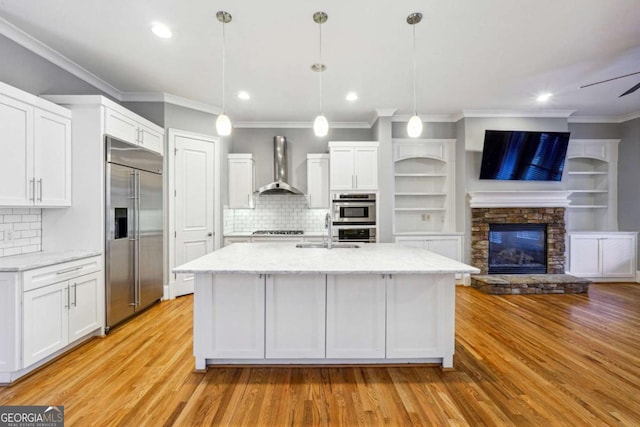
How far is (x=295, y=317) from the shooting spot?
226 cm

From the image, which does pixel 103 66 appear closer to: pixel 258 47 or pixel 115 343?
pixel 258 47

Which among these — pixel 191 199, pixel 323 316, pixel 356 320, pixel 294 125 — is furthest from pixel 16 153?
pixel 294 125

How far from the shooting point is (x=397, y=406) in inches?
73.5

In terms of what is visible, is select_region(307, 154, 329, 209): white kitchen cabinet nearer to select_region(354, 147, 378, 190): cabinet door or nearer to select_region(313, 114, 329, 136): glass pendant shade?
select_region(354, 147, 378, 190): cabinet door

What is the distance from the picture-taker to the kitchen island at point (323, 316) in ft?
7.36

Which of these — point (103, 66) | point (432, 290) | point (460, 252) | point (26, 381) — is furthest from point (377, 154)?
point (26, 381)

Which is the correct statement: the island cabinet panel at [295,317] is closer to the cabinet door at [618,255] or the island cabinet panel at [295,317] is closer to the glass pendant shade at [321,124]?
the glass pendant shade at [321,124]

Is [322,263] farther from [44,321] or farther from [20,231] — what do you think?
[20,231]

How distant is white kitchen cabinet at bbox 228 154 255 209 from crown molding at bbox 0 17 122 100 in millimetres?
1892

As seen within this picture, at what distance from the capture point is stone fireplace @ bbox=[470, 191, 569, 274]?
Result: 4.77 metres

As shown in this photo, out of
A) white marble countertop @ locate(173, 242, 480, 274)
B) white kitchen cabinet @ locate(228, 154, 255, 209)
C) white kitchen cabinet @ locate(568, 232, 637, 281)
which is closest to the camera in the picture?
white marble countertop @ locate(173, 242, 480, 274)

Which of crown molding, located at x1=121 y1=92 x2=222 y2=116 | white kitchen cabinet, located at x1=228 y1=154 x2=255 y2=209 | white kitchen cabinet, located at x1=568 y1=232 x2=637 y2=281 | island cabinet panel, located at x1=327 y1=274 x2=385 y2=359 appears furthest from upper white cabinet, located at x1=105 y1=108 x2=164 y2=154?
white kitchen cabinet, located at x1=568 y1=232 x2=637 y2=281

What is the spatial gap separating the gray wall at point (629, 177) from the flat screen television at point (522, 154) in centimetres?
135

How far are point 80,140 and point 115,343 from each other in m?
2.03
